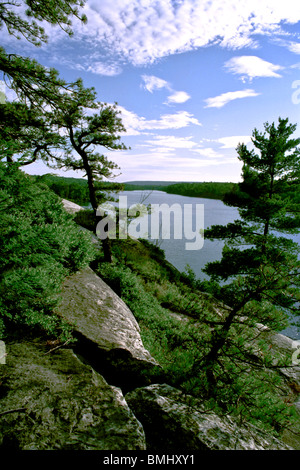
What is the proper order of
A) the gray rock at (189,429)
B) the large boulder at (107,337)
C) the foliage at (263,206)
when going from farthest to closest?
the foliage at (263,206), the large boulder at (107,337), the gray rock at (189,429)

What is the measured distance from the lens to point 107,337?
18.4 feet

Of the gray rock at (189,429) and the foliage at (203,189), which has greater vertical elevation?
the foliage at (203,189)

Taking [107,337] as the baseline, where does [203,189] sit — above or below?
above

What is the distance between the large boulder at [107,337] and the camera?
17.1ft

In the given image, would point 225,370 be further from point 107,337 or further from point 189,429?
point 107,337

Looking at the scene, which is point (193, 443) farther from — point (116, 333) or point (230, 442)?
point (116, 333)

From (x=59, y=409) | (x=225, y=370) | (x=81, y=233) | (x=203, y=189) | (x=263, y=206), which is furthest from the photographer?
(x=203, y=189)

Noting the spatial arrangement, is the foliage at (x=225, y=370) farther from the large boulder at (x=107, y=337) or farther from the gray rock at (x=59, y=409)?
the gray rock at (x=59, y=409)

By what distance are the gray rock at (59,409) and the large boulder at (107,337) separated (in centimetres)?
104

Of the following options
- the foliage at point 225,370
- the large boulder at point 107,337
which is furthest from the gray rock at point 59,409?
the foliage at point 225,370

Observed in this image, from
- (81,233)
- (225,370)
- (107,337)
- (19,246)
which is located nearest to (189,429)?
(225,370)

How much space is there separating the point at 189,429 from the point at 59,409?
185 centimetres

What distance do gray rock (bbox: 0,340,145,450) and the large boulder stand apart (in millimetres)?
1041

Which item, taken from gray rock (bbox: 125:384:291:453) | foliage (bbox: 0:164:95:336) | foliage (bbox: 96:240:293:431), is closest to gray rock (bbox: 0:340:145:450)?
gray rock (bbox: 125:384:291:453)
